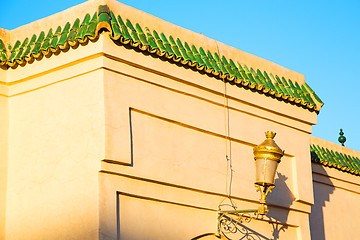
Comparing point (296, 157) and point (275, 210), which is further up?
point (296, 157)

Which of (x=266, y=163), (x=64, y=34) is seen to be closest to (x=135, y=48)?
(x=64, y=34)

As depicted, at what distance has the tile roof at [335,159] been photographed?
38.2 ft

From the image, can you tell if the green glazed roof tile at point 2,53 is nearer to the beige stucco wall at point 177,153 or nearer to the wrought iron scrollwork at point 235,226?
the beige stucco wall at point 177,153

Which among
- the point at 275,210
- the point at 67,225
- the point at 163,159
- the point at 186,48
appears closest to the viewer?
the point at 67,225

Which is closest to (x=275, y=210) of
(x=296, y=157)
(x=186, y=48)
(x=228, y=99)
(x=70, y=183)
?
(x=296, y=157)

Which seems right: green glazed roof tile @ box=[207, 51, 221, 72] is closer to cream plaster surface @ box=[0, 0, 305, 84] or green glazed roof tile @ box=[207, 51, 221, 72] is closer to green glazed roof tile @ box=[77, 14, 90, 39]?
cream plaster surface @ box=[0, 0, 305, 84]

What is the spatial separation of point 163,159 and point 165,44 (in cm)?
129

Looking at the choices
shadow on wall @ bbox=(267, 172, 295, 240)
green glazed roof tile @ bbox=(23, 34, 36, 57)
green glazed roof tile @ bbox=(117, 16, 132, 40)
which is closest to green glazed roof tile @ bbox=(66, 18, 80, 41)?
green glazed roof tile @ bbox=(117, 16, 132, 40)

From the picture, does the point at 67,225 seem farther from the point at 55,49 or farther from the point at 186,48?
the point at 186,48

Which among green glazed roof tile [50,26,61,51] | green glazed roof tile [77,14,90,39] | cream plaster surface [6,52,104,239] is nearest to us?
cream plaster surface [6,52,104,239]

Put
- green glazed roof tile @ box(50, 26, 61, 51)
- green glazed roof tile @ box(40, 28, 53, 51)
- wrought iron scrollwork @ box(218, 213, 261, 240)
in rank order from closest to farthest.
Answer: green glazed roof tile @ box(50, 26, 61, 51) < green glazed roof tile @ box(40, 28, 53, 51) < wrought iron scrollwork @ box(218, 213, 261, 240)

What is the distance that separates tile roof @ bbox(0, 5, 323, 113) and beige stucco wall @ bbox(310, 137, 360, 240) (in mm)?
2290

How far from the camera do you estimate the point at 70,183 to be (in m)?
7.77

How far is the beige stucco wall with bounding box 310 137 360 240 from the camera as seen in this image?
1145 centimetres
